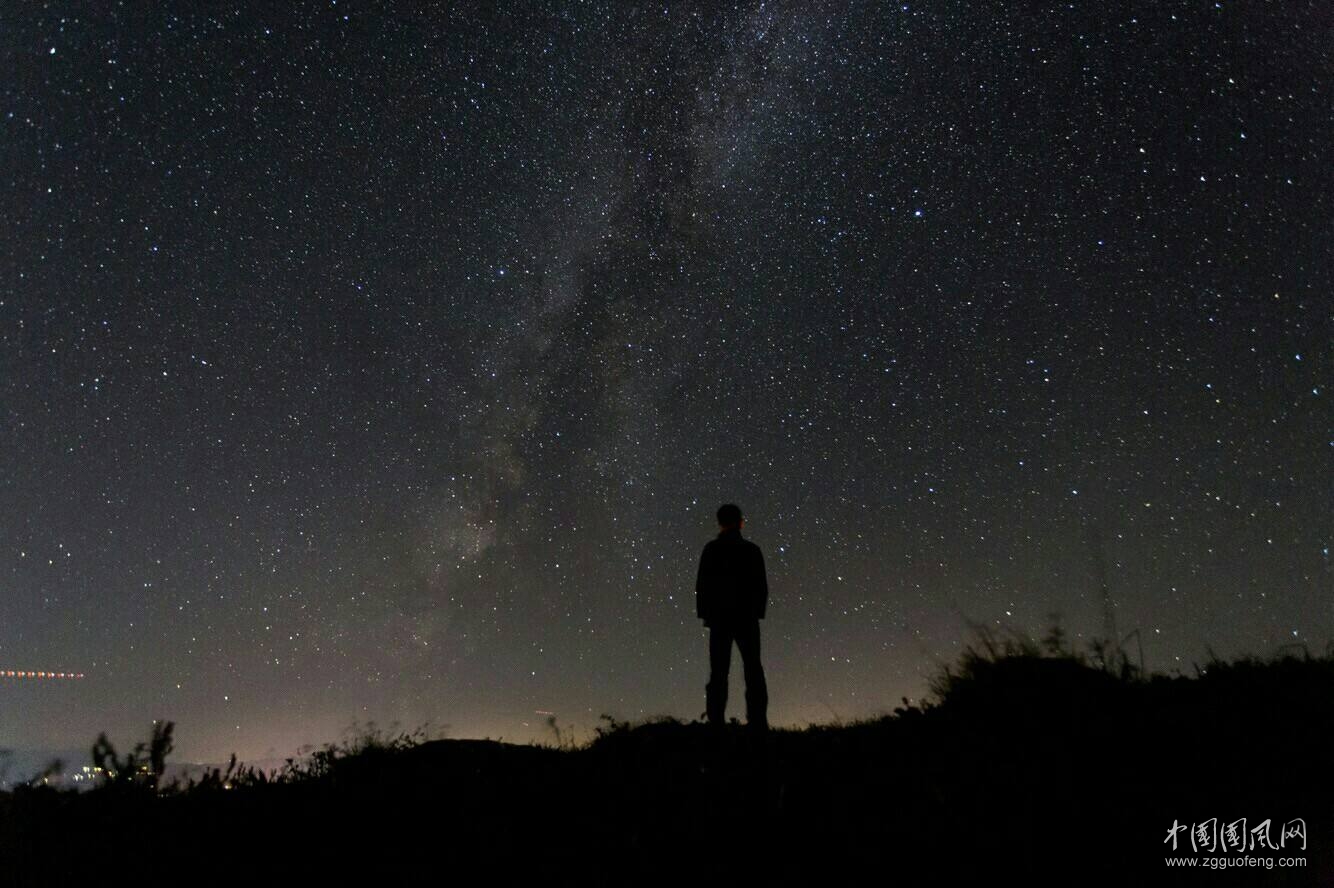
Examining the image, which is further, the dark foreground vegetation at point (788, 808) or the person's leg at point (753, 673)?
the person's leg at point (753, 673)

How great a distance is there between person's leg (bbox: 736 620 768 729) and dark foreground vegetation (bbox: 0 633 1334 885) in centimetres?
127

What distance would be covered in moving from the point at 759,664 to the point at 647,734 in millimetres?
1247

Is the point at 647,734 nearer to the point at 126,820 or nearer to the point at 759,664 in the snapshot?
the point at 759,664

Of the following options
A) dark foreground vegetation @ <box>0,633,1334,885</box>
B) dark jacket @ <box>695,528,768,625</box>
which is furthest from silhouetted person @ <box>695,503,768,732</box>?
dark foreground vegetation @ <box>0,633,1334,885</box>

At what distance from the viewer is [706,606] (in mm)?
6168

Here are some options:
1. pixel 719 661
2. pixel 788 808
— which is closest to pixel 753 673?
pixel 719 661

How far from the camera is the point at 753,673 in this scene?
6.04 metres

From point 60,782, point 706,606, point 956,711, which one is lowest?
point 60,782

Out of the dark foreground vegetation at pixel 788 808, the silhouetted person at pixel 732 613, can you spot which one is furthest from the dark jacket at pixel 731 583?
the dark foreground vegetation at pixel 788 808

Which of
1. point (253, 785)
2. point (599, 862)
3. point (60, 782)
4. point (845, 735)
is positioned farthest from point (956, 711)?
point (60, 782)

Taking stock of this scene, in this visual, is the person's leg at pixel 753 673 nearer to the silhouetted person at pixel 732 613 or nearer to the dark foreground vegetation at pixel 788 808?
the silhouetted person at pixel 732 613

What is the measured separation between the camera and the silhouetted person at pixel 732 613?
6.04 metres

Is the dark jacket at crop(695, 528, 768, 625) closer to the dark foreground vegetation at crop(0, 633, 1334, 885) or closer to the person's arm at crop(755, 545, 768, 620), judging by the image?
the person's arm at crop(755, 545, 768, 620)

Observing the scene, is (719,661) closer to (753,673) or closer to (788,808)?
(753,673)
